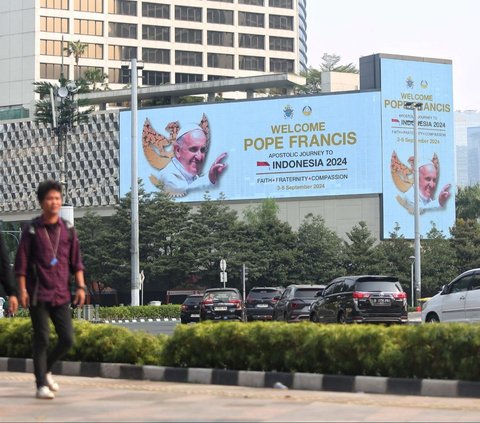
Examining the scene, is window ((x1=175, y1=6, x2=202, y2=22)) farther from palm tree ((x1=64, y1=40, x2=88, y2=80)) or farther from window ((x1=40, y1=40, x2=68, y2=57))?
window ((x1=40, y1=40, x2=68, y2=57))

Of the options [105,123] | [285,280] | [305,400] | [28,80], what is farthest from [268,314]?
[28,80]

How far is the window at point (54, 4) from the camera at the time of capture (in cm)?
12450

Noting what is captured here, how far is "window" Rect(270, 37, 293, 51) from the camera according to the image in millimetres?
133000

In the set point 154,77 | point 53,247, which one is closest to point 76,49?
point 154,77

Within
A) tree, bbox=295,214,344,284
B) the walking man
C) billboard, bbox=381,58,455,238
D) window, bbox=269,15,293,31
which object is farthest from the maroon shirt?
window, bbox=269,15,293,31

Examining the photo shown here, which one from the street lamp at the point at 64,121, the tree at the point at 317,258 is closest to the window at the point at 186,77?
the street lamp at the point at 64,121

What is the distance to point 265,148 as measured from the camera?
95625 mm

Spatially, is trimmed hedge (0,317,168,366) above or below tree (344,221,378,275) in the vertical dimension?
below

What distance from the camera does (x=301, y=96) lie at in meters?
95.1

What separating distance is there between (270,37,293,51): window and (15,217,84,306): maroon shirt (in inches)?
4817

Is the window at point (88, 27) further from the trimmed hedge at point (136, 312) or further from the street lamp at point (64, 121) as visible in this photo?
the trimmed hedge at point (136, 312)

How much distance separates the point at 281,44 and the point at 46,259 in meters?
123

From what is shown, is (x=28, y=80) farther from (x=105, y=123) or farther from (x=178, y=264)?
A: (x=178, y=264)

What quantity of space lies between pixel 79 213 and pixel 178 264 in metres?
23.9
